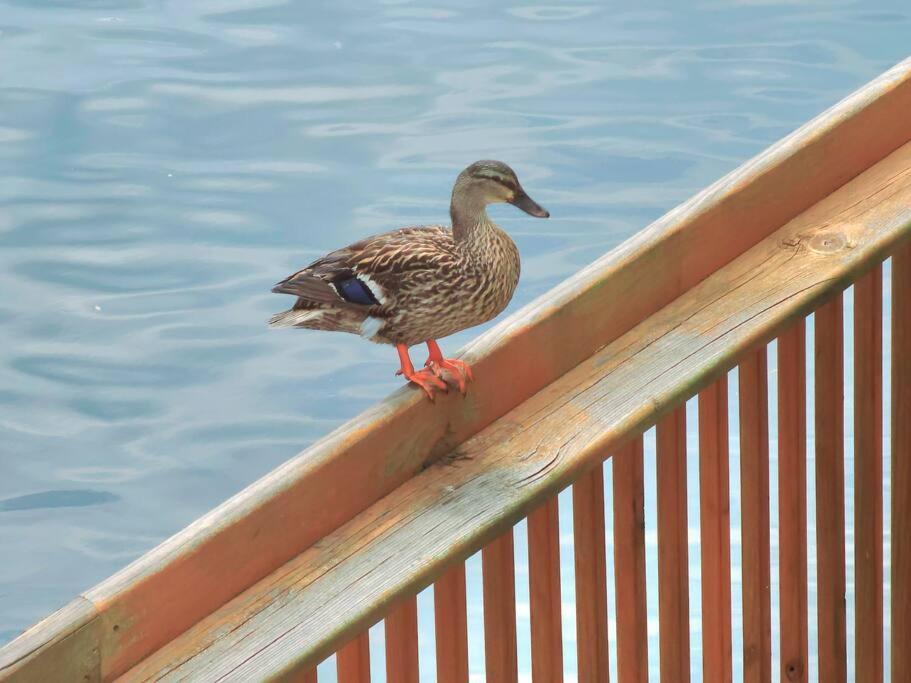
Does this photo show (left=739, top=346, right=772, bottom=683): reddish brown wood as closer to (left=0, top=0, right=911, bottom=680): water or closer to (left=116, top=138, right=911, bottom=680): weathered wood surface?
(left=116, top=138, right=911, bottom=680): weathered wood surface

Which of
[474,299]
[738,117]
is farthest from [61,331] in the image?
[474,299]

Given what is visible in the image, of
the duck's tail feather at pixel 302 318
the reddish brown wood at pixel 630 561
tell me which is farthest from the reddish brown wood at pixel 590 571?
the duck's tail feather at pixel 302 318

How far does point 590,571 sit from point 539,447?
11 centimetres

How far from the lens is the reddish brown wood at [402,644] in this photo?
979 millimetres

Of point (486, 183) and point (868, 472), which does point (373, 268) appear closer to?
point (486, 183)

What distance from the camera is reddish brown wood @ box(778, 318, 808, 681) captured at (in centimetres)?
117

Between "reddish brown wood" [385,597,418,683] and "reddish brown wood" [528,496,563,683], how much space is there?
0.09 meters

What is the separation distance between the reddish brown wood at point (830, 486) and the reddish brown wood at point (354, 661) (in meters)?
0.40

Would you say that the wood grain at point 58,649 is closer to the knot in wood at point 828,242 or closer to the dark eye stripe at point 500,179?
the knot in wood at point 828,242

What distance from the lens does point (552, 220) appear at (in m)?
5.11

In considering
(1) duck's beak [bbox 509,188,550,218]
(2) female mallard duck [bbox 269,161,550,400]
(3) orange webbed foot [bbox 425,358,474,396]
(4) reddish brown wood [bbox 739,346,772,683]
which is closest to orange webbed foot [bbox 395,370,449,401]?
(3) orange webbed foot [bbox 425,358,474,396]

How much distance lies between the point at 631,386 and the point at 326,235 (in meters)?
4.01

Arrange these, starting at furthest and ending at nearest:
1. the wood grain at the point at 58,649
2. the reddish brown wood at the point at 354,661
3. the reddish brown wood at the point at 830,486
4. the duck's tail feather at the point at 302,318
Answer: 1. the duck's tail feather at the point at 302,318
2. the reddish brown wood at the point at 830,486
3. the reddish brown wood at the point at 354,661
4. the wood grain at the point at 58,649

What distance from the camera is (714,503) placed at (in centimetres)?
114
